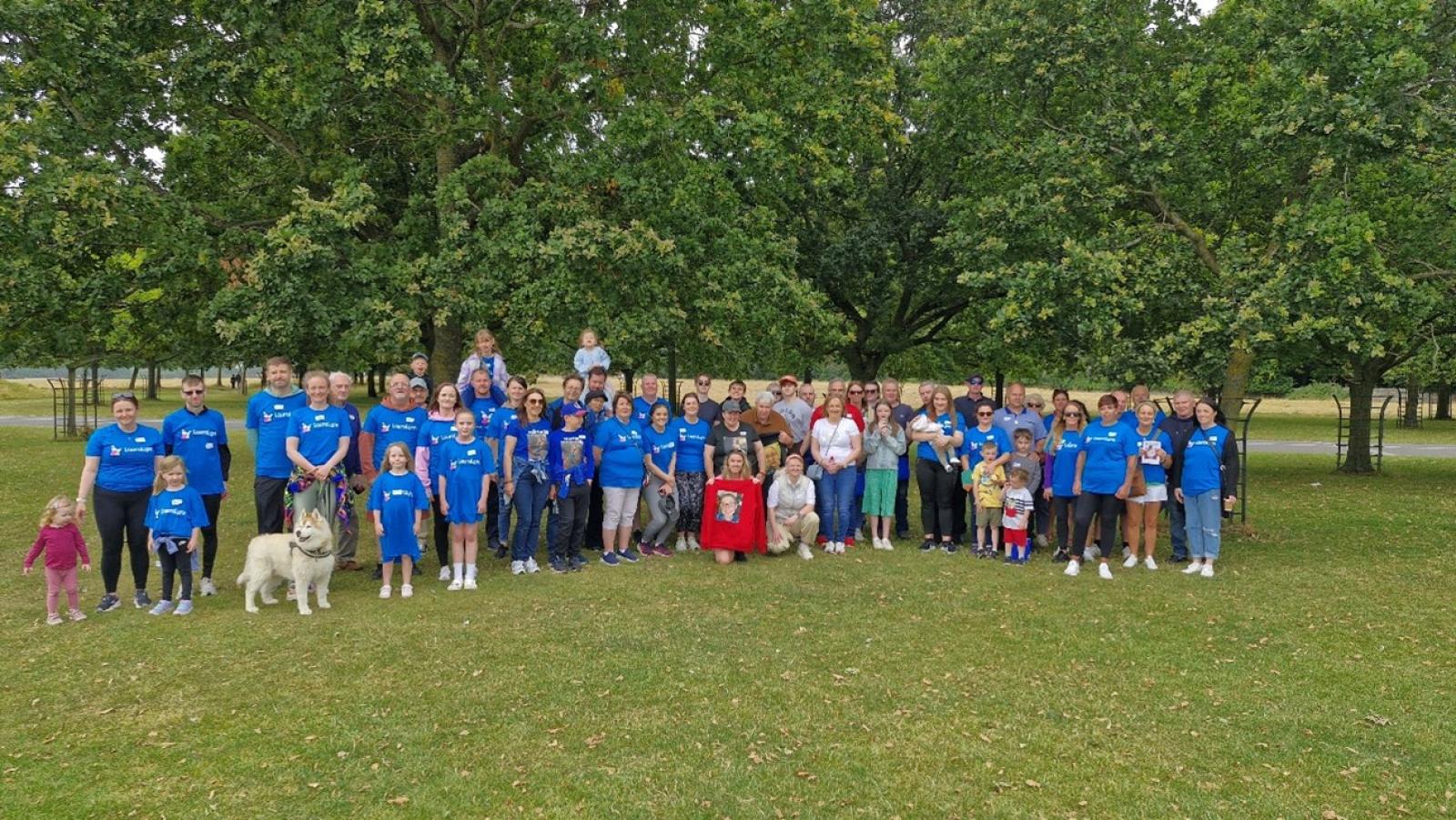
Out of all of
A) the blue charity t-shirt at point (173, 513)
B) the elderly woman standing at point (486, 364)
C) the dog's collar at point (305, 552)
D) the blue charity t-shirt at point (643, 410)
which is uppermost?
the elderly woman standing at point (486, 364)

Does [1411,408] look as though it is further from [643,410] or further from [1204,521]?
[643,410]

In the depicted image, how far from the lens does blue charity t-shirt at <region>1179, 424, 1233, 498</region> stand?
893 cm

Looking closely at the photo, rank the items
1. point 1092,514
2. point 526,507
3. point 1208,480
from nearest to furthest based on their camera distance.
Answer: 1. point 526,507
2. point 1208,480
3. point 1092,514

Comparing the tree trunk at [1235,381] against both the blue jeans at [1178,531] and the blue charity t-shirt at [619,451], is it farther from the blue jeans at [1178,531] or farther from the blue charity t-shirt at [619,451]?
the blue charity t-shirt at [619,451]

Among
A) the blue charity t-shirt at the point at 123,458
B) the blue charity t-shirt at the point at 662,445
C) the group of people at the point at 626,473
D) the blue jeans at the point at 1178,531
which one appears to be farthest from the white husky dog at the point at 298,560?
the blue jeans at the point at 1178,531

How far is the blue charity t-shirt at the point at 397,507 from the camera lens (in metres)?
7.64

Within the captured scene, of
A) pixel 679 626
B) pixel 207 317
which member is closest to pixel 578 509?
pixel 679 626

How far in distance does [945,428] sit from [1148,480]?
2266 mm

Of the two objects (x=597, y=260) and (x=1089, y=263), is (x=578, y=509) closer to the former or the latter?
(x=597, y=260)

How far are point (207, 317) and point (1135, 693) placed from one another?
1248 centimetres

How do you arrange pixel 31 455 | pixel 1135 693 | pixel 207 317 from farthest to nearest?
pixel 31 455 < pixel 207 317 < pixel 1135 693

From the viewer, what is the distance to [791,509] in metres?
9.70

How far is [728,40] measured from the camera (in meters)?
14.5

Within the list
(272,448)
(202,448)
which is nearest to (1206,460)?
(272,448)
